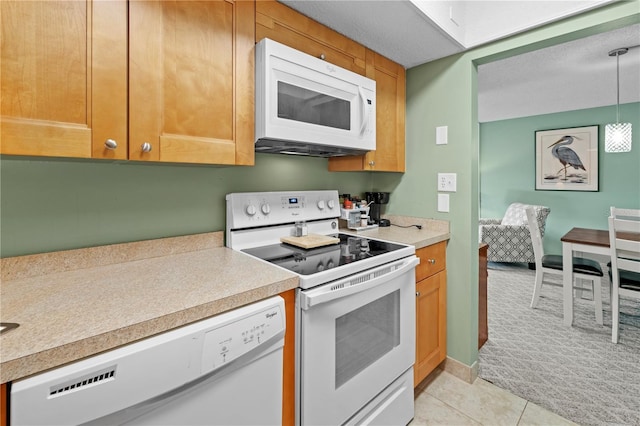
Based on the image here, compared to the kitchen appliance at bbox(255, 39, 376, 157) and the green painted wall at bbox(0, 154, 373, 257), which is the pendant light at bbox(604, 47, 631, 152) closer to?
the kitchen appliance at bbox(255, 39, 376, 157)

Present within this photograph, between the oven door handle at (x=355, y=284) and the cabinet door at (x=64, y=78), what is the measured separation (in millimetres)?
796

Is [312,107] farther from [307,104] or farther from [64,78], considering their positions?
[64,78]

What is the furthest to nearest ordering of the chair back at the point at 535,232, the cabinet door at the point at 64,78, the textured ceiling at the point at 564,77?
the chair back at the point at 535,232, the textured ceiling at the point at 564,77, the cabinet door at the point at 64,78

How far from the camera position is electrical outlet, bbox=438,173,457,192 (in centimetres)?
202

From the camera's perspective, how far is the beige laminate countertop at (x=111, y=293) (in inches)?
26.4

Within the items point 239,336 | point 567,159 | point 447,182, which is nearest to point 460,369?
point 447,182

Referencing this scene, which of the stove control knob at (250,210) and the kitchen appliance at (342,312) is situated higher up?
the stove control knob at (250,210)

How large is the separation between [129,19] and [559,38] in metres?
2.00

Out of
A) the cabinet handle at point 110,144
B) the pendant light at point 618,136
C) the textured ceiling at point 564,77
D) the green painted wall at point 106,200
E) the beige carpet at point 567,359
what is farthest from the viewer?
the pendant light at point 618,136

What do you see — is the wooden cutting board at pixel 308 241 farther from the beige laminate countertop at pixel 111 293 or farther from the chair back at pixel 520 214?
the chair back at pixel 520 214

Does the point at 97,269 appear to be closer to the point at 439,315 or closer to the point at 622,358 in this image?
the point at 439,315

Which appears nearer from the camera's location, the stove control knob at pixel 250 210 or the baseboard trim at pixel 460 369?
the stove control knob at pixel 250 210

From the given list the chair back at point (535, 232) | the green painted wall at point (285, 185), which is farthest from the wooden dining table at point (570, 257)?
the green painted wall at point (285, 185)

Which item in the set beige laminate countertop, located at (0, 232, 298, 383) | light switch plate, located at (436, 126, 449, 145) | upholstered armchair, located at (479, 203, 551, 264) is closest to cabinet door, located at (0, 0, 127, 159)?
beige laminate countertop, located at (0, 232, 298, 383)
